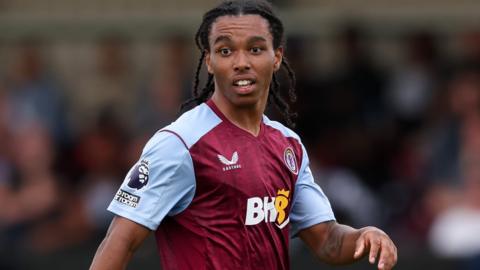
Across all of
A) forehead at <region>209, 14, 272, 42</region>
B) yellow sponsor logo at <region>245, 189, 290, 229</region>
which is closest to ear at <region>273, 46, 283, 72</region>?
forehead at <region>209, 14, 272, 42</region>

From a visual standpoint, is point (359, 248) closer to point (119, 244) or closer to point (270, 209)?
point (270, 209)

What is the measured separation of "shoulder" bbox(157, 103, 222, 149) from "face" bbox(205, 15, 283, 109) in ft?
0.30

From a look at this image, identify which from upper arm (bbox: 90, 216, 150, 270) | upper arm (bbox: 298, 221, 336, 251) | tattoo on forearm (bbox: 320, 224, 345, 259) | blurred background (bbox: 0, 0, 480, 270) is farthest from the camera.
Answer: blurred background (bbox: 0, 0, 480, 270)

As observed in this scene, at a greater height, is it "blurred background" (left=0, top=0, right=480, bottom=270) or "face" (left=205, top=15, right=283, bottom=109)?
"face" (left=205, top=15, right=283, bottom=109)

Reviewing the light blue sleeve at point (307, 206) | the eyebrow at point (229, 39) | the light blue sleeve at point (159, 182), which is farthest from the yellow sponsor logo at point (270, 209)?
the eyebrow at point (229, 39)

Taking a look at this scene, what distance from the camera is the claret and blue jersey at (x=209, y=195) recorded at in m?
5.50

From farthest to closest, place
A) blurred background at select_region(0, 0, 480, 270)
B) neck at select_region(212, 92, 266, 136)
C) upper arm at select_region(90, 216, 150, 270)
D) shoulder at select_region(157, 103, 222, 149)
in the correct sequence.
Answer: blurred background at select_region(0, 0, 480, 270) < neck at select_region(212, 92, 266, 136) < shoulder at select_region(157, 103, 222, 149) < upper arm at select_region(90, 216, 150, 270)

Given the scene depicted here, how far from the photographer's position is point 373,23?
13594 mm

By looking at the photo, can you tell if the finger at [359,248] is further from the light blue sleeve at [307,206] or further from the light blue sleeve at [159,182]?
the light blue sleeve at [159,182]

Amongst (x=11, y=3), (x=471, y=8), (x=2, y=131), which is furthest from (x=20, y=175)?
(x=471, y=8)

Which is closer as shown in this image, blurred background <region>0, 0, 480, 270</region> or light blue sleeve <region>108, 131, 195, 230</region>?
light blue sleeve <region>108, 131, 195, 230</region>

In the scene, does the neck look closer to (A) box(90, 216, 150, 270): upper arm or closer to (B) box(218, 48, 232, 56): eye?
(B) box(218, 48, 232, 56): eye

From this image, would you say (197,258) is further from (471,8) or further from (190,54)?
(471,8)

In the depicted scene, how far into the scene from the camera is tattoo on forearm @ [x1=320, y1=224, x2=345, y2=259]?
6020mm
